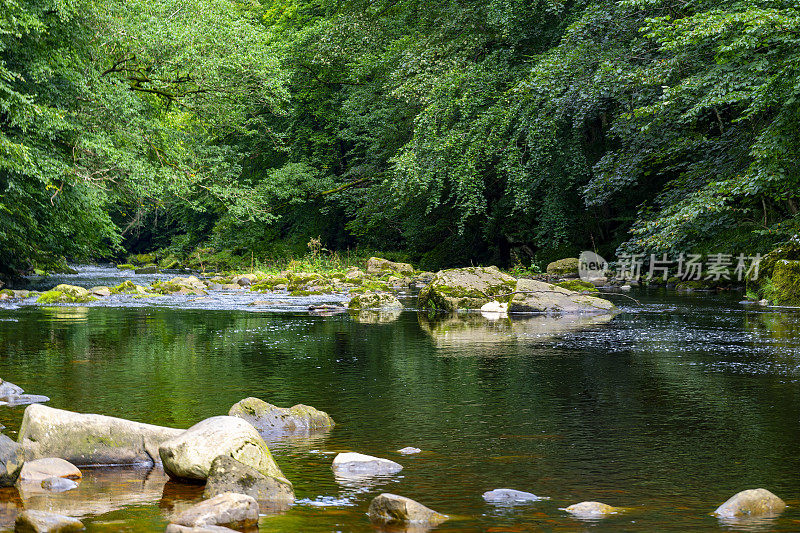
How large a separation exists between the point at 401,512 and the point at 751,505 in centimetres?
153

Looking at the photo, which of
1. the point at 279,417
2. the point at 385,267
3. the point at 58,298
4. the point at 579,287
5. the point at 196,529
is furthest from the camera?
the point at 385,267

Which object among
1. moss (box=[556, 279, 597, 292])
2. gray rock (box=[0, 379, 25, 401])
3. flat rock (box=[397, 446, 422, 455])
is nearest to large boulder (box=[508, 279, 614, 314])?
moss (box=[556, 279, 597, 292])

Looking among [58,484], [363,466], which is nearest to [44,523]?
[58,484]

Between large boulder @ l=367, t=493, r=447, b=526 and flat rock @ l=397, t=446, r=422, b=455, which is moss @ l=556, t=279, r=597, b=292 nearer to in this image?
flat rock @ l=397, t=446, r=422, b=455

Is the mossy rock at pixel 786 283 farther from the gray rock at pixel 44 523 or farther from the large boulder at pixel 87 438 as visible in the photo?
the gray rock at pixel 44 523

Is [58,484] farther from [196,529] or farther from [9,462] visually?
[196,529]

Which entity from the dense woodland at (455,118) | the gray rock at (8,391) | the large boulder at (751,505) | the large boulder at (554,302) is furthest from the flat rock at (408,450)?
the dense woodland at (455,118)

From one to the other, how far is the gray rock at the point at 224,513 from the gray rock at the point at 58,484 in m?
1.00

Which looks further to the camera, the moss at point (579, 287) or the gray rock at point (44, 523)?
the moss at point (579, 287)

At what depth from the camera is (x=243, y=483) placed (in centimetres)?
389

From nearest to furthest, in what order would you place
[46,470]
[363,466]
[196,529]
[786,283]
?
[196,529]
[46,470]
[363,466]
[786,283]

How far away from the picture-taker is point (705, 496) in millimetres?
3795

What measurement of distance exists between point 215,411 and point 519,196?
51.4 feet

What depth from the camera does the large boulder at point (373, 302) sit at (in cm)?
1553
